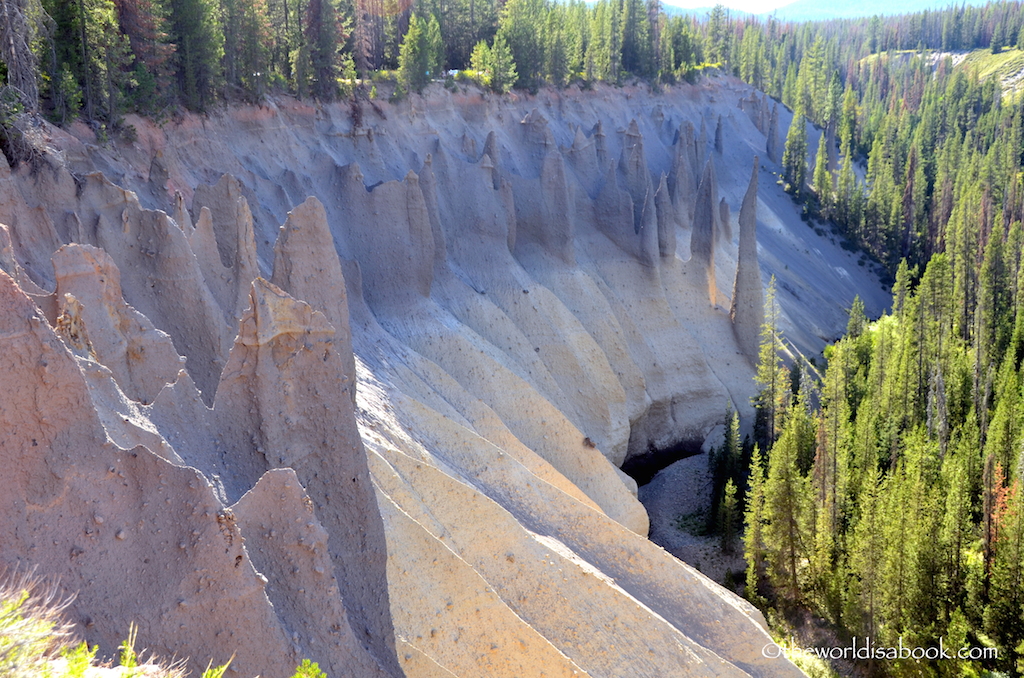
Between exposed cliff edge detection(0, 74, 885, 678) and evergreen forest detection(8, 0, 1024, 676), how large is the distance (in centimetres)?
221

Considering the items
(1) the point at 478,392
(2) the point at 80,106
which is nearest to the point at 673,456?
(1) the point at 478,392

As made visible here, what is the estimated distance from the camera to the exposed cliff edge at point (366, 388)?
28.9ft

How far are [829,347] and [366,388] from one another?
34.4 metres

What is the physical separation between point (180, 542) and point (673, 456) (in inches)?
1128

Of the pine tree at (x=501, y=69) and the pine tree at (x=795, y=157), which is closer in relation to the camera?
the pine tree at (x=501, y=69)

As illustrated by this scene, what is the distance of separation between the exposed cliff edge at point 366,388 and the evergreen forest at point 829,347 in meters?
2.21

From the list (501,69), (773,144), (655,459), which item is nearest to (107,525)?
(655,459)

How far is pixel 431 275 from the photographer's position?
1157 inches

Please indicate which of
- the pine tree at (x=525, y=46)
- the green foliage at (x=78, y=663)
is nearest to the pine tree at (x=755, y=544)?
the green foliage at (x=78, y=663)

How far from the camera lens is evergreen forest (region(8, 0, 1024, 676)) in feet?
76.1

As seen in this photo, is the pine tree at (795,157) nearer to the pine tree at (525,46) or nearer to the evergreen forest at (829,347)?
the evergreen forest at (829,347)

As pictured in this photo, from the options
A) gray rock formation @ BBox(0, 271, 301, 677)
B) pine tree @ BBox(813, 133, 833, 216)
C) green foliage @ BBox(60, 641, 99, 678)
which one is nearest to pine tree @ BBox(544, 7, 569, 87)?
pine tree @ BBox(813, 133, 833, 216)

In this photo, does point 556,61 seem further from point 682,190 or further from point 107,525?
point 107,525

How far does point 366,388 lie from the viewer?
21.6 meters
